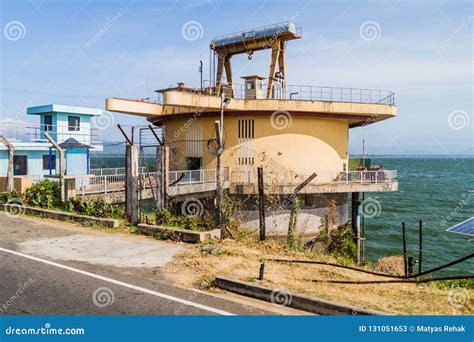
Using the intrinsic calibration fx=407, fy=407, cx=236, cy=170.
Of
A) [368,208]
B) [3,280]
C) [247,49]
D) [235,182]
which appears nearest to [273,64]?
[247,49]

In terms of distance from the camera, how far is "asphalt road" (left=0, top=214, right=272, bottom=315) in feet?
22.7

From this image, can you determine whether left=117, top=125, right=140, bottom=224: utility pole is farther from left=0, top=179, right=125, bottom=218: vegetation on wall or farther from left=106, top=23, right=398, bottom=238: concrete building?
left=106, top=23, right=398, bottom=238: concrete building

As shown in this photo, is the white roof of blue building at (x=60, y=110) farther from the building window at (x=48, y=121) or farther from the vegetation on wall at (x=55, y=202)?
the vegetation on wall at (x=55, y=202)

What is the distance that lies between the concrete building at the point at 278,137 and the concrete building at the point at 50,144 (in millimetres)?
7544

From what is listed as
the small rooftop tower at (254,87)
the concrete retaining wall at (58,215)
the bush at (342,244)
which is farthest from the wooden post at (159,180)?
the small rooftop tower at (254,87)

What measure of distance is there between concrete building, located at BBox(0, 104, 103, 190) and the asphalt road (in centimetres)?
1857

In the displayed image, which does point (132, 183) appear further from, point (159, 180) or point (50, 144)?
point (50, 144)

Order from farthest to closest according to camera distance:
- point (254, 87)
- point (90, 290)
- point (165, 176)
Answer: point (254, 87) → point (165, 176) → point (90, 290)

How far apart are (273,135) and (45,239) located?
1589 centimetres

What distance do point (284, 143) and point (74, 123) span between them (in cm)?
2008

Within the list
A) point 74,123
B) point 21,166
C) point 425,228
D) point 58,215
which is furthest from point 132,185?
point 425,228

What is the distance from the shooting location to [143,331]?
6078mm

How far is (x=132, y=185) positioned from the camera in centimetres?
1424

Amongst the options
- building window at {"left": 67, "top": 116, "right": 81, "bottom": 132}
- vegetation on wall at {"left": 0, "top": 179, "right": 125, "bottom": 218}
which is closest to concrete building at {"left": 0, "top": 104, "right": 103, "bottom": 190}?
building window at {"left": 67, "top": 116, "right": 81, "bottom": 132}
